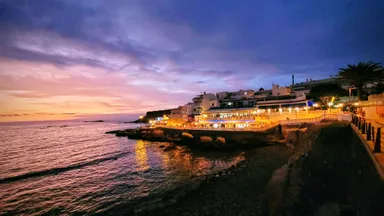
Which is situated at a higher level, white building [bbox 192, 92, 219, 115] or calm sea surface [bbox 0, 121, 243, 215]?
white building [bbox 192, 92, 219, 115]

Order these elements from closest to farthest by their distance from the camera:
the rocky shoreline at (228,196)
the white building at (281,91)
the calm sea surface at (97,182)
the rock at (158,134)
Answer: the rocky shoreline at (228,196) → the calm sea surface at (97,182) → the rock at (158,134) → the white building at (281,91)

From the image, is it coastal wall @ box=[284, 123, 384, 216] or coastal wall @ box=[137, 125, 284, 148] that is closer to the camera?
coastal wall @ box=[284, 123, 384, 216]

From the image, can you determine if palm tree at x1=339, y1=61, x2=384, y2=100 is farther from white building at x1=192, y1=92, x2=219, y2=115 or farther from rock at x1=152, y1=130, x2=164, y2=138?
rock at x1=152, y1=130, x2=164, y2=138

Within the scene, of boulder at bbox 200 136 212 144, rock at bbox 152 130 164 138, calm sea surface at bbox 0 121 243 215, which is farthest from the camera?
rock at bbox 152 130 164 138

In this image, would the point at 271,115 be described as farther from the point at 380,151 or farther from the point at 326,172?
the point at 380,151

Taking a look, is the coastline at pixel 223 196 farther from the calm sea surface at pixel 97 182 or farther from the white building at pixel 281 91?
the white building at pixel 281 91

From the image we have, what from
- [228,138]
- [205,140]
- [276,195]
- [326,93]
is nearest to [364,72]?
[326,93]

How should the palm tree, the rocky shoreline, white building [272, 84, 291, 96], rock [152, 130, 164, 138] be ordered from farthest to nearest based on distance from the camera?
white building [272, 84, 291, 96] < rock [152, 130, 164, 138] < the palm tree < the rocky shoreline

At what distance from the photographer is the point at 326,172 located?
11773mm

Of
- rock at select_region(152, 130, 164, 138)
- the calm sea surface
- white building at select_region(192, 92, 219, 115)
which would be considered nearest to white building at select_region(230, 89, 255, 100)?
white building at select_region(192, 92, 219, 115)

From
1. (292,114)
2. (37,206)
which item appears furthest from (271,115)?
(37,206)

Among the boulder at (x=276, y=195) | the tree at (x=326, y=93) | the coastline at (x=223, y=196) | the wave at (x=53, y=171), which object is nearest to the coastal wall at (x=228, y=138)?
the coastline at (x=223, y=196)

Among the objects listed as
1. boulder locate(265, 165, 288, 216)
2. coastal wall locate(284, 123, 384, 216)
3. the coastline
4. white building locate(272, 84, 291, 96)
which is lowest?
the coastline

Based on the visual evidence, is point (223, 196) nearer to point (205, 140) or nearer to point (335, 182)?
point (335, 182)
